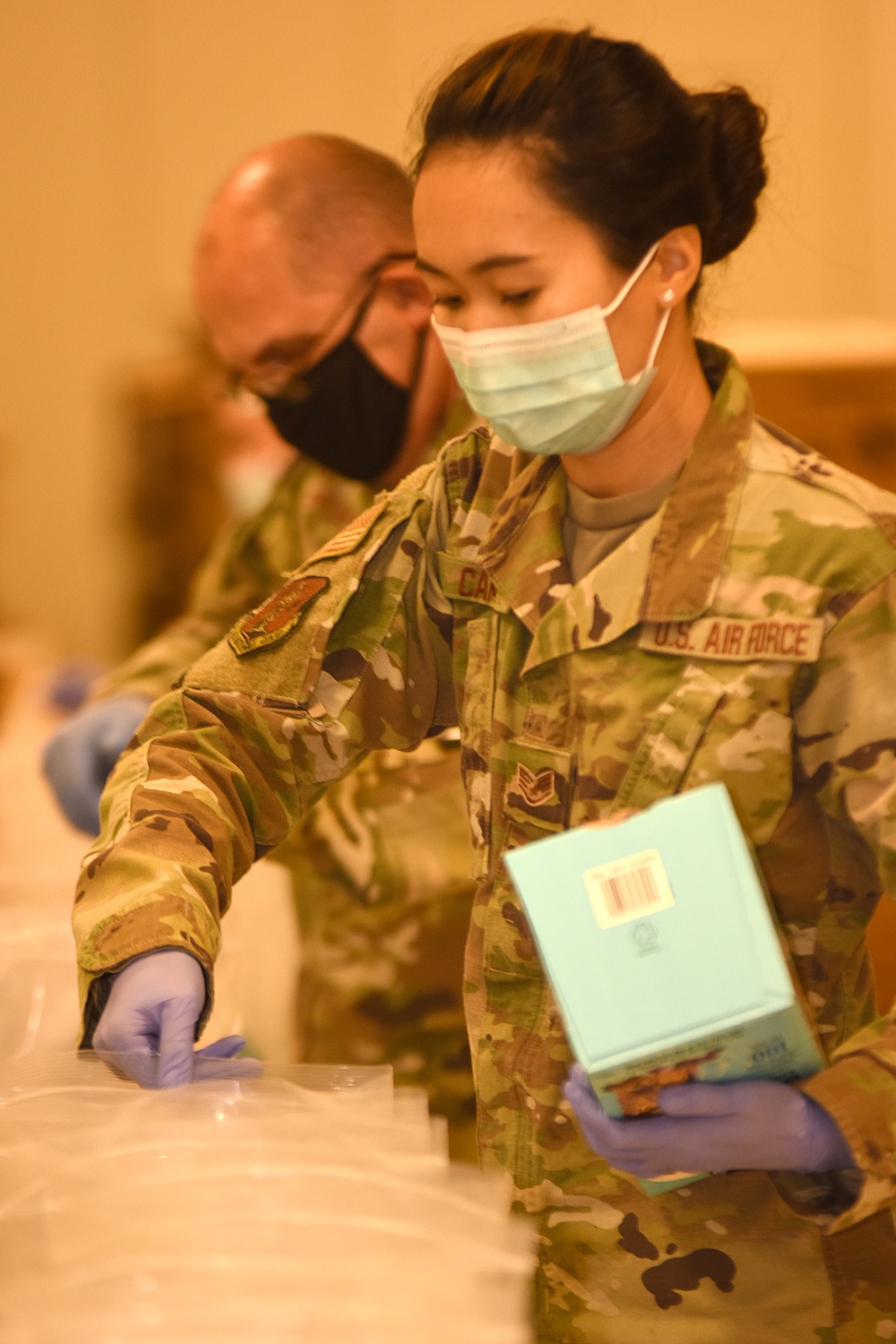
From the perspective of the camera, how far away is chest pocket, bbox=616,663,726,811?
35.9 inches

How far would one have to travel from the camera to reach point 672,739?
3.02 feet

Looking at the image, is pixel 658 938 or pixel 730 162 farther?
pixel 730 162

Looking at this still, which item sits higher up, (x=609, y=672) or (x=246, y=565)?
(x=609, y=672)

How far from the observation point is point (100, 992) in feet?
3.30

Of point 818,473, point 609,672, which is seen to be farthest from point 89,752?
point 818,473

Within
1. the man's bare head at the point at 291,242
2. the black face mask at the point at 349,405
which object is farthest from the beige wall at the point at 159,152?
the black face mask at the point at 349,405

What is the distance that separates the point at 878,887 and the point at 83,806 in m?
1.22

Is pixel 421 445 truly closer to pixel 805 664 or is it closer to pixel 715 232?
pixel 715 232

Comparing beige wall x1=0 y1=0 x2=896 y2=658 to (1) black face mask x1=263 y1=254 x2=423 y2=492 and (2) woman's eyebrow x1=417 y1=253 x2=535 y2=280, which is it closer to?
(1) black face mask x1=263 y1=254 x2=423 y2=492

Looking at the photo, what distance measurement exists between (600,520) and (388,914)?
763mm

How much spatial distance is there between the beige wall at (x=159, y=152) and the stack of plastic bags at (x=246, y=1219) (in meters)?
3.42

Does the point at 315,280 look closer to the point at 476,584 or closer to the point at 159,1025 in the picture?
the point at 476,584

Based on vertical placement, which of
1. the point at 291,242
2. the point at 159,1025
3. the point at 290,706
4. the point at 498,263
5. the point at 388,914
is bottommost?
the point at 388,914

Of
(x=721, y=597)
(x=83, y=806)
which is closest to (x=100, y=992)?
(x=721, y=597)
